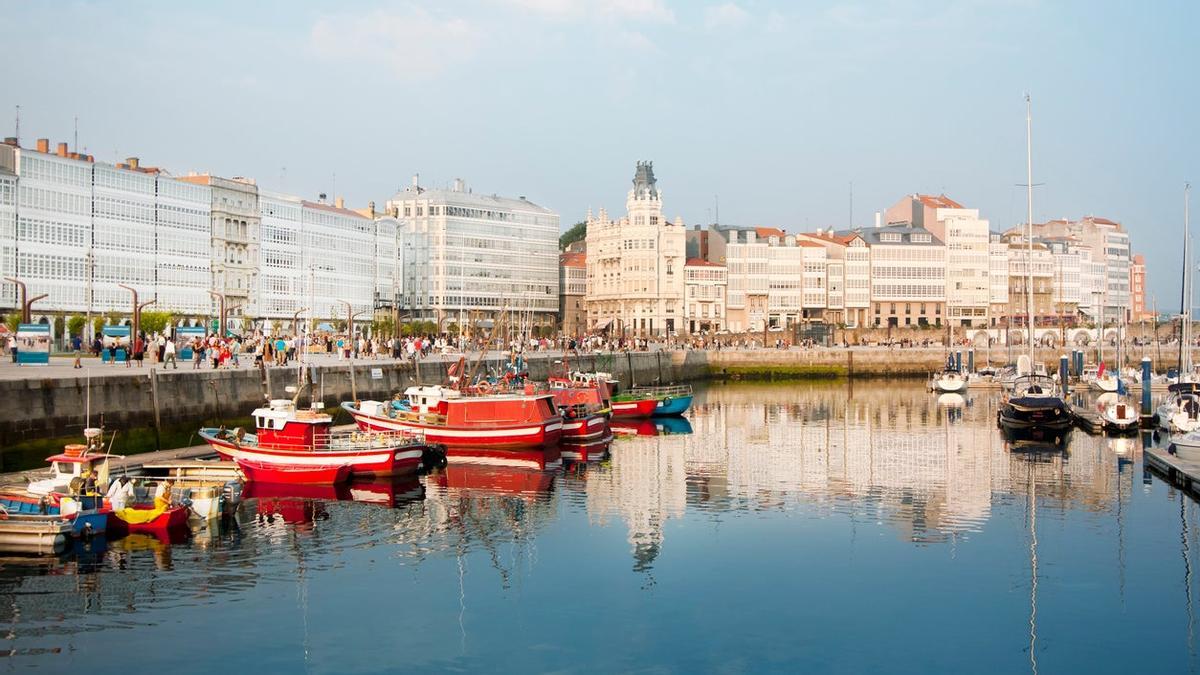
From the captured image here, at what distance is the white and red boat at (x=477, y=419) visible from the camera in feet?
155

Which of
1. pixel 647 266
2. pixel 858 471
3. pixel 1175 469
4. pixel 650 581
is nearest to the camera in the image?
pixel 650 581

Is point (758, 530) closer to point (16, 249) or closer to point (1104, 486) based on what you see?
point (1104, 486)

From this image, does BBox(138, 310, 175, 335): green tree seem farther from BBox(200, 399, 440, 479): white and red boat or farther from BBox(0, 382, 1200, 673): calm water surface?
BBox(0, 382, 1200, 673): calm water surface

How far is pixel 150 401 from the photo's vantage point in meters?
40.8

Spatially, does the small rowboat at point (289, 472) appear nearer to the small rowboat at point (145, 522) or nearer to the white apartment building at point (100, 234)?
the small rowboat at point (145, 522)

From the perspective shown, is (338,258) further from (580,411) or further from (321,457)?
(321,457)

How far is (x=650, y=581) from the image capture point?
2606 centimetres

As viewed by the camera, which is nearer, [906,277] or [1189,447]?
[1189,447]

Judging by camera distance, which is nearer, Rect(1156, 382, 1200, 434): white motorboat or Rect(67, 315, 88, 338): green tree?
Rect(1156, 382, 1200, 434): white motorboat

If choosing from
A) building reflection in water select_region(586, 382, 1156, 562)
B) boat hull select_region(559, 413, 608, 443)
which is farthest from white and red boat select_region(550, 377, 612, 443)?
building reflection in water select_region(586, 382, 1156, 562)

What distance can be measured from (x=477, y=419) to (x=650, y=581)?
74.0 feet

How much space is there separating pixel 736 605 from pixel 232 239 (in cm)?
8898

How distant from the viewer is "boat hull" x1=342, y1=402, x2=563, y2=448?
4694cm

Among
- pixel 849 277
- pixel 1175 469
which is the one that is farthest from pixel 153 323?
pixel 849 277
